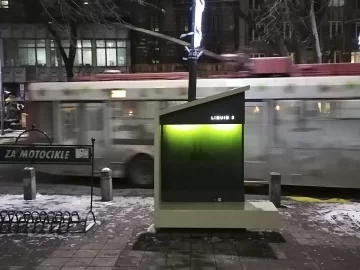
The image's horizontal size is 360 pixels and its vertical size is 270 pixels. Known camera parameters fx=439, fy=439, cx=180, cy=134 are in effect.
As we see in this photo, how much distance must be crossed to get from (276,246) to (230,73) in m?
6.06

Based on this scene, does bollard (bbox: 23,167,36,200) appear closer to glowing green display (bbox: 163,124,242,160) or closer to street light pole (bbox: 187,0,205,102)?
street light pole (bbox: 187,0,205,102)

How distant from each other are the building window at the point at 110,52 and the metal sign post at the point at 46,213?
39.0m

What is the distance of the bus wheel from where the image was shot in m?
12.1

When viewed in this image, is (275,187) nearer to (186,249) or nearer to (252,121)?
(252,121)

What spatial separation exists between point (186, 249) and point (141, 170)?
18.6 ft

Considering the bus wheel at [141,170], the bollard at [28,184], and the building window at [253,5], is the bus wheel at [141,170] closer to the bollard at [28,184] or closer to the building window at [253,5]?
the bollard at [28,184]

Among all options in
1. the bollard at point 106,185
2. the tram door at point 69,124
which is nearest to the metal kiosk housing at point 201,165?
the bollard at point 106,185

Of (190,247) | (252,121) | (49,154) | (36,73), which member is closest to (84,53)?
(36,73)

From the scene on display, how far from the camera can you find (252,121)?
11047 millimetres

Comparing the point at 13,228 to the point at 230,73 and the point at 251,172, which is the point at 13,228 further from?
the point at 230,73

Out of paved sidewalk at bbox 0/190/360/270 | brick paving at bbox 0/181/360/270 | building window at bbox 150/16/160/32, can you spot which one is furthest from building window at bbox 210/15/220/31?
brick paving at bbox 0/181/360/270

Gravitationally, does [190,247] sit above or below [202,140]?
below

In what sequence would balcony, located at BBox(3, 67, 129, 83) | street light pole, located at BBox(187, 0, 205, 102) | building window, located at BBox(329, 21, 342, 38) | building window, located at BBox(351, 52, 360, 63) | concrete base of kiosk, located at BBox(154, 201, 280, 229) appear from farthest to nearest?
1. building window, located at BBox(329, 21, 342, 38)
2. building window, located at BBox(351, 52, 360, 63)
3. balcony, located at BBox(3, 67, 129, 83)
4. street light pole, located at BBox(187, 0, 205, 102)
5. concrete base of kiosk, located at BBox(154, 201, 280, 229)

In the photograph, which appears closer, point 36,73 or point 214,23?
point 36,73
